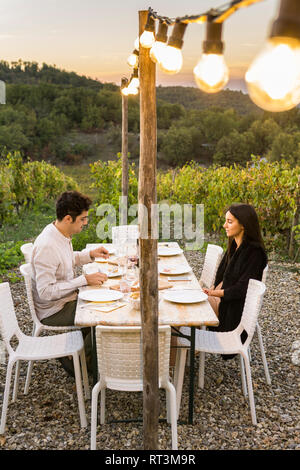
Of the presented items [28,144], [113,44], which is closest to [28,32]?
[113,44]

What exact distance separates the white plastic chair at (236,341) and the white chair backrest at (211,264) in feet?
2.77

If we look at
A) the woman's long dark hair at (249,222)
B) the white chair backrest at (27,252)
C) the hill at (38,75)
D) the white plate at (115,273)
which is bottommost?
the white plate at (115,273)

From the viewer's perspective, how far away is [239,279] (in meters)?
3.15

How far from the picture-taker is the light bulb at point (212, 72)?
51.0 inches

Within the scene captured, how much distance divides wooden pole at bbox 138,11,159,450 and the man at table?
935mm

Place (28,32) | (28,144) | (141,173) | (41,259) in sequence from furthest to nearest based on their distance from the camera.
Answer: (28,144) < (28,32) < (41,259) < (141,173)

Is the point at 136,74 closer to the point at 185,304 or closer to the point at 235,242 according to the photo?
the point at 235,242

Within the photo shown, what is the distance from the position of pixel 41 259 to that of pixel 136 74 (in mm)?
1899

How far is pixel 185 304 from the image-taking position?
266cm

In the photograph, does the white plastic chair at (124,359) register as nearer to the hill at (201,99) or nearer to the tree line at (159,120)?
the tree line at (159,120)

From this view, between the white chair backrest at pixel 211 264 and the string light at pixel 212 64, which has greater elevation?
the string light at pixel 212 64

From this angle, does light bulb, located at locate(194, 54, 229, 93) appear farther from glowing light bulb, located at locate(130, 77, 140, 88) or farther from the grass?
the grass

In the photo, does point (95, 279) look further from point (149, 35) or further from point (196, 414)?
point (149, 35)

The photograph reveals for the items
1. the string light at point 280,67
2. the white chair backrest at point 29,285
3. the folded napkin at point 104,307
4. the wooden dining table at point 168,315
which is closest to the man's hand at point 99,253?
the wooden dining table at point 168,315
